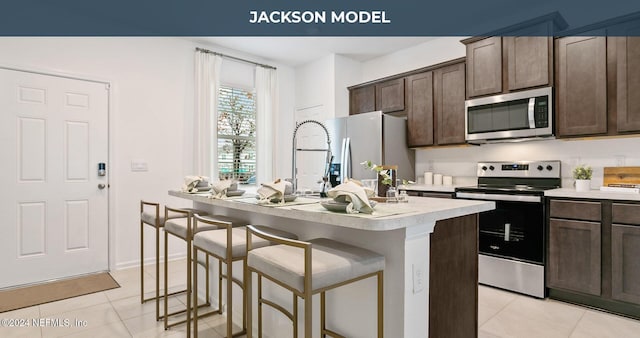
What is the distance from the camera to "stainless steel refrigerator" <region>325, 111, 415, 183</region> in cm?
410

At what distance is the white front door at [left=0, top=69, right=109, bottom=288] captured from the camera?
10.6ft

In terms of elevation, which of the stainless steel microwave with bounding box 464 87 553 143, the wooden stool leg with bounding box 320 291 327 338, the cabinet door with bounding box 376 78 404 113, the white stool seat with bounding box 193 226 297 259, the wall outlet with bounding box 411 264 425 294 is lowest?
the wooden stool leg with bounding box 320 291 327 338

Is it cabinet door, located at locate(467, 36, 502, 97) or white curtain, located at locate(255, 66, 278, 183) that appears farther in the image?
white curtain, located at locate(255, 66, 278, 183)

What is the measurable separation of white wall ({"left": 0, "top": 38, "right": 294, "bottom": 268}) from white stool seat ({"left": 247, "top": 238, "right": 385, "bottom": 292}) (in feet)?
9.98

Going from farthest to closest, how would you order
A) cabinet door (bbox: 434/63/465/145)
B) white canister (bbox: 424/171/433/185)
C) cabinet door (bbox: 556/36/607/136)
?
white canister (bbox: 424/171/433/185)
cabinet door (bbox: 434/63/465/145)
cabinet door (bbox: 556/36/607/136)

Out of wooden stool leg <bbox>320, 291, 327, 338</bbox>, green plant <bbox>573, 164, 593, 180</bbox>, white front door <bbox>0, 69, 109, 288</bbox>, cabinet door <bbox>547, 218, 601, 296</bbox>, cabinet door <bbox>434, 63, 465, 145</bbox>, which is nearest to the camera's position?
wooden stool leg <bbox>320, 291, 327, 338</bbox>

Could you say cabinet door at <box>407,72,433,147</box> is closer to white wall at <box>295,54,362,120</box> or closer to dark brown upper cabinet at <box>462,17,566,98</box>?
dark brown upper cabinet at <box>462,17,566,98</box>

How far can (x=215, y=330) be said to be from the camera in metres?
2.38

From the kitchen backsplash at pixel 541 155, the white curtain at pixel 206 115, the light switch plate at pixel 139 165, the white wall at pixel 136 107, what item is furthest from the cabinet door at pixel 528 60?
the light switch plate at pixel 139 165

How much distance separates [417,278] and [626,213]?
2.13 m

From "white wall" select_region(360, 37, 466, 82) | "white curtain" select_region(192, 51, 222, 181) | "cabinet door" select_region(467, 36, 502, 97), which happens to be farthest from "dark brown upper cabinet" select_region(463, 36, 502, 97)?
"white curtain" select_region(192, 51, 222, 181)

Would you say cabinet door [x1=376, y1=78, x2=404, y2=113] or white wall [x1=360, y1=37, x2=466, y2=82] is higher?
white wall [x1=360, y1=37, x2=466, y2=82]

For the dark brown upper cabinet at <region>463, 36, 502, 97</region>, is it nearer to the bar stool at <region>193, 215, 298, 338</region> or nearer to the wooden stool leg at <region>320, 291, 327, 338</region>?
the bar stool at <region>193, 215, 298, 338</region>

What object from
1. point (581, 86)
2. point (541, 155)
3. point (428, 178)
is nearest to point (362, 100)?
point (428, 178)
